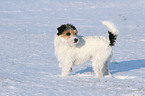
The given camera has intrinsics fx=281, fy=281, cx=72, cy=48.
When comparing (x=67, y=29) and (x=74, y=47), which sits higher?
(x=67, y=29)

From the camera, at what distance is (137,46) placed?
12.6 meters

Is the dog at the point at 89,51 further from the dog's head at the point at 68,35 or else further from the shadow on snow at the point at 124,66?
the shadow on snow at the point at 124,66

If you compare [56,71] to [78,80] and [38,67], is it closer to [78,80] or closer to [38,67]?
[38,67]

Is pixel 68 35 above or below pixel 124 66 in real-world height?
above

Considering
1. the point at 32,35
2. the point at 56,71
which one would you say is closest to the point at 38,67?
the point at 56,71

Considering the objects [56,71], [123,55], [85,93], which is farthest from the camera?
[123,55]

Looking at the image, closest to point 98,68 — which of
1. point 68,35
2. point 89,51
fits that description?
point 89,51

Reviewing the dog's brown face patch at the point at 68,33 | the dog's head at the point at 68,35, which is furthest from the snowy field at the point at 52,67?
the dog's brown face patch at the point at 68,33

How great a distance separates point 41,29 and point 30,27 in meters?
1.02

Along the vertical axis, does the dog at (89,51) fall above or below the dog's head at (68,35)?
below

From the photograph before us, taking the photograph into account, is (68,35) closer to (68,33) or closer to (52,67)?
(68,33)

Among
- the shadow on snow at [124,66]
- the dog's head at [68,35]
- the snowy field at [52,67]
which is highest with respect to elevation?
the dog's head at [68,35]

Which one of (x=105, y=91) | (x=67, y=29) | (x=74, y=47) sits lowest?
(x=105, y=91)

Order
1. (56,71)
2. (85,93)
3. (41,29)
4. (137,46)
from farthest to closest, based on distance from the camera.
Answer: (41,29)
(137,46)
(56,71)
(85,93)
